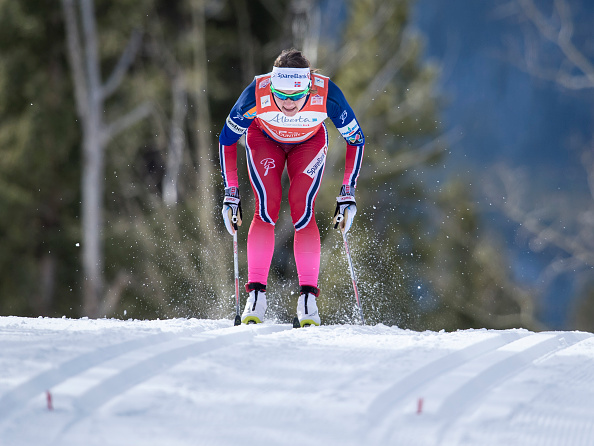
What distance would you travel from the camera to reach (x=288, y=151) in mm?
4281

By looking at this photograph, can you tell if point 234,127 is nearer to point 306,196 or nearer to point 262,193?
point 262,193

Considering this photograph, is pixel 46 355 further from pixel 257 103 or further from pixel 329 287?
pixel 329 287

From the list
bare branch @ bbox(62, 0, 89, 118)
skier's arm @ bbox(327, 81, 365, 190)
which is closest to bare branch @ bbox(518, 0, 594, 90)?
bare branch @ bbox(62, 0, 89, 118)

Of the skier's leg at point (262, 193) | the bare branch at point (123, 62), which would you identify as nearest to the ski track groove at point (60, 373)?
the skier's leg at point (262, 193)

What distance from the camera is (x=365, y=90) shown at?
56.3ft

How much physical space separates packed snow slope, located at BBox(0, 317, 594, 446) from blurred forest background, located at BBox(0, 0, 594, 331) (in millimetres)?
10534

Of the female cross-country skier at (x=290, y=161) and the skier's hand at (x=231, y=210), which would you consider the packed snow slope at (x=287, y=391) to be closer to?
the female cross-country skier at (x=290, y=161)

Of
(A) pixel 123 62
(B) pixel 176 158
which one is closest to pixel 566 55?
(B) pixel 176 158

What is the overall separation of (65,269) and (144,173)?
118 inches

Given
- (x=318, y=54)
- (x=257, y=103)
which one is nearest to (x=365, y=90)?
(x=318, y=54)

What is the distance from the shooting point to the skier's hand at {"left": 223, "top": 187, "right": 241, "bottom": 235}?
427 cm

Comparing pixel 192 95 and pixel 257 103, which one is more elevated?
pixel 192 95

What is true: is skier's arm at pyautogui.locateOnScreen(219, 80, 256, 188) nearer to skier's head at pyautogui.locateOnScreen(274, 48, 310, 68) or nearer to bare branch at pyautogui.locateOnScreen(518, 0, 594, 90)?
skier's head at pyautogui.locateOnScreen(274, 48, 310, 68)

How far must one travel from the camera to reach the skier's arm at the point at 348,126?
13.4 feet
